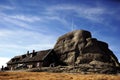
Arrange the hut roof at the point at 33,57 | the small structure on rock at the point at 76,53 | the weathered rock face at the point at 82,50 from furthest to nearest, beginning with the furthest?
1. the hut roof at the point at 33,57
2. the small structure on rock at the point at 76,53
3. the weathered rock face at the point at 82,50

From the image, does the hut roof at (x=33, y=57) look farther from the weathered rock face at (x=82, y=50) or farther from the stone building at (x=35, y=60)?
the weathered rock face at (x=82, y=50)

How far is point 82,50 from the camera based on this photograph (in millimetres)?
50031

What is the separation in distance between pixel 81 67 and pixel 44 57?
16.8 meters

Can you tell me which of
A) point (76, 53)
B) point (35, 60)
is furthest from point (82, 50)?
point (35, 60)

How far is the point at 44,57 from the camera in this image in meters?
53.8

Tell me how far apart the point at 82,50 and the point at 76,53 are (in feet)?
5.41

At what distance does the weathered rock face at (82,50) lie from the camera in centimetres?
4769

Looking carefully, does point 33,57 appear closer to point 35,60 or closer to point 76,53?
point 35,60

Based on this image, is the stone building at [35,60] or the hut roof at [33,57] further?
the hut roof at [33,57]

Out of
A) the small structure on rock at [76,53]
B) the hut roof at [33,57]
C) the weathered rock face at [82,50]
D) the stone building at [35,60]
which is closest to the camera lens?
the weathered rock face at [82,50]

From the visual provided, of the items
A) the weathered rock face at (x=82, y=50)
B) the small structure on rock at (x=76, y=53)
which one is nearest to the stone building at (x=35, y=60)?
the small structure on rock at (x=76, y=53)

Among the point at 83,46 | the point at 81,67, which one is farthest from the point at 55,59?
the point at 81,67

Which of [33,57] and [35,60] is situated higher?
[33,57]

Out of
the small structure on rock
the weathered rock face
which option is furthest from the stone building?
the weathered rock face
